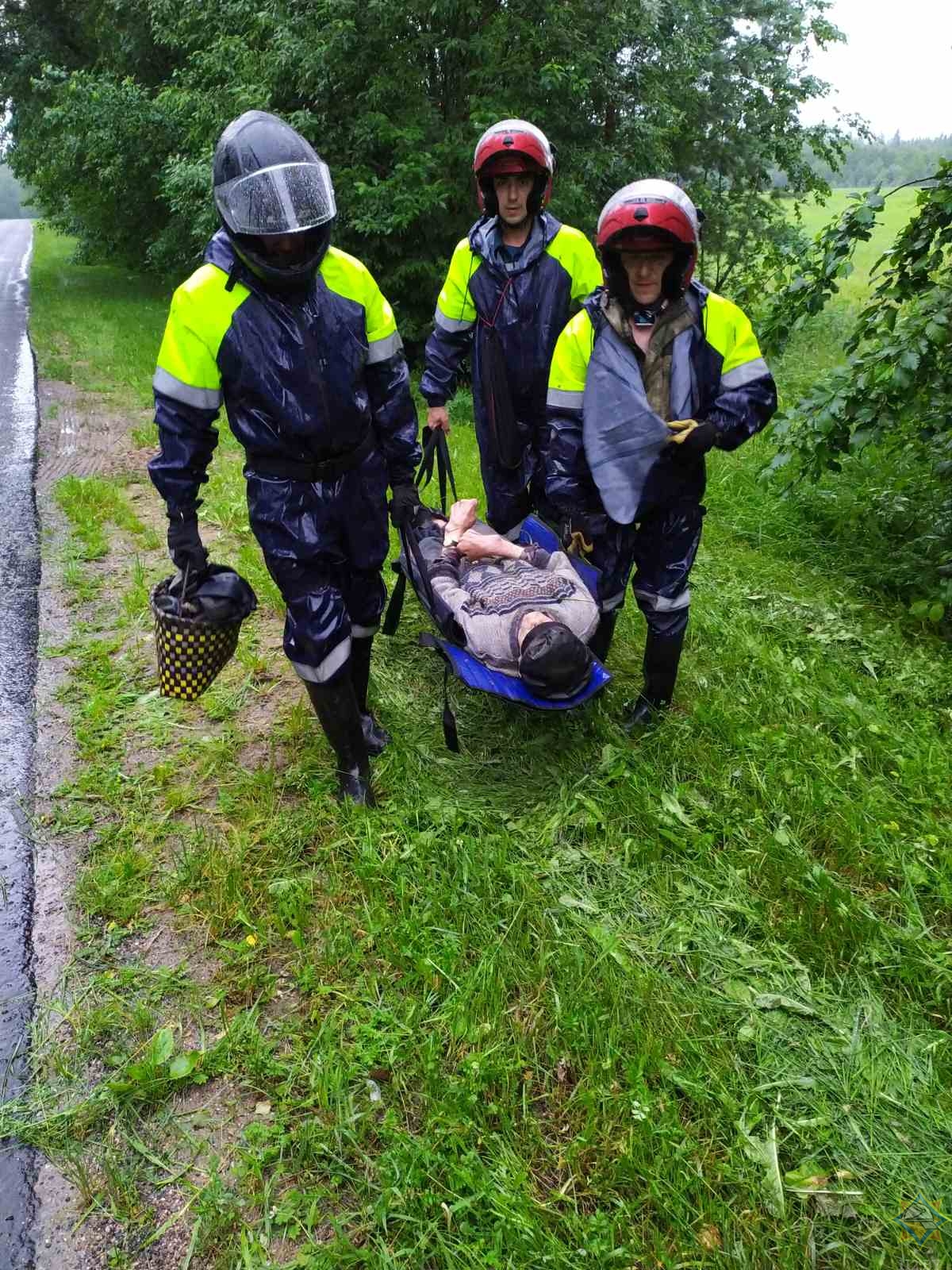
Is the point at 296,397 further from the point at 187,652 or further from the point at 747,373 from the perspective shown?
the point at 747,373

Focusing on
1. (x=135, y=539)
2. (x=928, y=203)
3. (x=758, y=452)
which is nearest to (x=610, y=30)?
(x=758, y=452)

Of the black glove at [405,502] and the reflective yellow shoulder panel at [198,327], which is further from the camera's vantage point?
the black glove at [405,502]

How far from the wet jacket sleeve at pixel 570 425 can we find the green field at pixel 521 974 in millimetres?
969

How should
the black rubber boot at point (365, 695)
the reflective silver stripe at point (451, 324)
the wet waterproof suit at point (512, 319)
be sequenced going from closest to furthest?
the black rubber boot at point (365, 695) → the wet waterproof suit at point (512, 319) → the reflective silver stripe at point (451, 324)

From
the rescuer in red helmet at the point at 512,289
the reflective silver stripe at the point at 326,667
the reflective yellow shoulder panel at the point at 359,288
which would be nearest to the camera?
the reflective yellow shoulder panel at the point at 359,288

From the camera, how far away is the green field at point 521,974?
6.63 feet

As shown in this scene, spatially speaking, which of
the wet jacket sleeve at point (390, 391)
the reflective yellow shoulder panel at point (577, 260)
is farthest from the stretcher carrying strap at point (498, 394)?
the wet jacket sleeve at point (390, 391)

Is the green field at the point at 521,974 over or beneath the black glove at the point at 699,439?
beneath

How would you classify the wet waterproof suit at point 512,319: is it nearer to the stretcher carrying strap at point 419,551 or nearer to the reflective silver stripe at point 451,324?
the reflective silver stripe at point 451,324

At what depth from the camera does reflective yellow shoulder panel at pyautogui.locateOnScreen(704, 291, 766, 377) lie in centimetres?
307

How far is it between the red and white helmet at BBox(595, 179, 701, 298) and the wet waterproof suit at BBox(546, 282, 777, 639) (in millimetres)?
120

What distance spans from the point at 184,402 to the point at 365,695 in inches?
62.2

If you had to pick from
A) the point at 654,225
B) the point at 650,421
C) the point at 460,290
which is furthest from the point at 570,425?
the point at 460,290

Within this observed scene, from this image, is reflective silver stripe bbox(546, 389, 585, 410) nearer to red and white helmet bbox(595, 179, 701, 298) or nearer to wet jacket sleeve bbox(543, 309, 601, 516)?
wet jacket sleeve bbox(543, 309, 601, 516)
